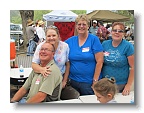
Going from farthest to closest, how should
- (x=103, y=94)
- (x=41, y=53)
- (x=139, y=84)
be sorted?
1. (x=139, y=84)
2. (x=41, y=53)
3. (x=103, y=94)

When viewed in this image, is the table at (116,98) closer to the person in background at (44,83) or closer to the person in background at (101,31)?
the person in background at (44,83)

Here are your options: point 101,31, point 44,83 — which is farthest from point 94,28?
point 44,83

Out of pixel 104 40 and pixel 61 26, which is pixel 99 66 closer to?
pixel 104 40

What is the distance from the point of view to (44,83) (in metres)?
1.99

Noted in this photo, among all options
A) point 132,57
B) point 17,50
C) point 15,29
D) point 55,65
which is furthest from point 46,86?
point 132,57

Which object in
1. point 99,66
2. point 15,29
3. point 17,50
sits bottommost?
point 99,66

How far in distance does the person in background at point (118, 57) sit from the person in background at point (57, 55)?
0.34 m

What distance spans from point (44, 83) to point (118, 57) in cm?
67

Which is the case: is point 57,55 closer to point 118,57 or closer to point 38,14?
point 38,14

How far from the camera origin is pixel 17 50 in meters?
2.14

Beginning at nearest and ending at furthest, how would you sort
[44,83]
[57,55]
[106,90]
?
1. [106,90]
2. [44,83]
3. [57,55]

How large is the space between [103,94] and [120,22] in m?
0.65

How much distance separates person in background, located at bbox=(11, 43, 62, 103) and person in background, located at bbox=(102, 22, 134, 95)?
1.45 feet

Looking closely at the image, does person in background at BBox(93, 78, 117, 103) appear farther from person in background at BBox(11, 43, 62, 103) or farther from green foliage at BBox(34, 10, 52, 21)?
green foliage at BBox(34, 10, 52, 21)
